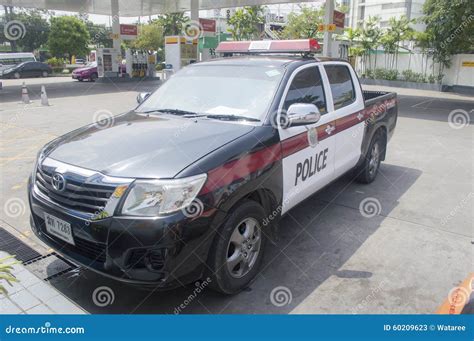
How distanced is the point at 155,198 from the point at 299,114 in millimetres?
1544

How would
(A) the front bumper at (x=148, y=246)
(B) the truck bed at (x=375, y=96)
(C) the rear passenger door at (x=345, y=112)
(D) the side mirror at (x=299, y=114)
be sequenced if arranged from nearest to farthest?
→ (A) the front bumper at (x=148, y=246)
(D) the side mirror at (x=299, y=114)
(C) the rear passenger door at (x=345, y=112)
(B) the truck bed at (x=375, y=96)

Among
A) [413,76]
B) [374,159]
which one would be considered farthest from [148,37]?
[374,159]

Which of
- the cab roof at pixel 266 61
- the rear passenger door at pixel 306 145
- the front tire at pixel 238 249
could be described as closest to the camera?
the front tire at pixel 238 249

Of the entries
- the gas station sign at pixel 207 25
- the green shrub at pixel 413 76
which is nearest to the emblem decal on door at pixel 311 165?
the gas station sign at pixel 207 25

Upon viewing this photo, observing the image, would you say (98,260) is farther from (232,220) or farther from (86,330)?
(232,220)

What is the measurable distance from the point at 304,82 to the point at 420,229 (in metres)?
2.17

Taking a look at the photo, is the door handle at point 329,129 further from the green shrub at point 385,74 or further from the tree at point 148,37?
the tree at point 148,37

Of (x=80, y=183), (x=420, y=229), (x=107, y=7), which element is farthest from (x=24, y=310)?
(x=107, y=7)

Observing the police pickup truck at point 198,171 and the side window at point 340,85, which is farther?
the side window at point 340,85

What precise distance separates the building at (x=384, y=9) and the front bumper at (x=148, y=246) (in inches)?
2262

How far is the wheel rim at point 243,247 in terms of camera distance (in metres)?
3.18

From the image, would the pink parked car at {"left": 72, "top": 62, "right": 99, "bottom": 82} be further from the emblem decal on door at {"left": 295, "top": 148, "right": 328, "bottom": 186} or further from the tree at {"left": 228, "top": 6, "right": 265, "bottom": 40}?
the emblem decal on door at {"left": 295, "top": 148, "right": 328, "bottom": 186}

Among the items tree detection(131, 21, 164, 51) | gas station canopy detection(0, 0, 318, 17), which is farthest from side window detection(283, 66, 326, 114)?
tree detection(131, 21, 164, 51)

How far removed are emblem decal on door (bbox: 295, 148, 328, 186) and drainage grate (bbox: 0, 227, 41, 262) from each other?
104 inches
